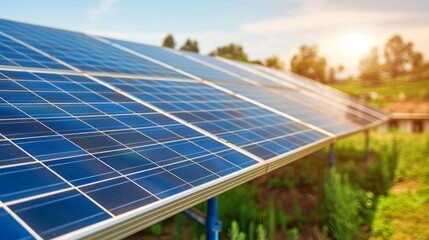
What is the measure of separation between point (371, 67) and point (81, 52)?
420ft

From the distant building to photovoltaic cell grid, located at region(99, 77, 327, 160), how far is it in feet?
114

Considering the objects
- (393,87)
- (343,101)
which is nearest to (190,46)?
(393,87)

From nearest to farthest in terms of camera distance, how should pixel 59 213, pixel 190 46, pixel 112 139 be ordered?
pixel 59 213 < pixel 112 139 < pixel 190 46

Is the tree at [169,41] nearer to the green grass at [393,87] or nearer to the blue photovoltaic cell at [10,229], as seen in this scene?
the green grass at [393,87]

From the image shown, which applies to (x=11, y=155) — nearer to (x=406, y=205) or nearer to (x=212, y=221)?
(x=212, y=221)

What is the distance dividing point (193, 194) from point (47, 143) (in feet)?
5.54

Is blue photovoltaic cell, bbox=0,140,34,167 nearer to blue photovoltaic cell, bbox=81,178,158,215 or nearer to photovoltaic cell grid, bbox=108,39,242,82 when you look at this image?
blue photovoltaic cell, bbox=81,178,158,215

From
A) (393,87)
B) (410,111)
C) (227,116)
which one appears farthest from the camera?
(393,87)

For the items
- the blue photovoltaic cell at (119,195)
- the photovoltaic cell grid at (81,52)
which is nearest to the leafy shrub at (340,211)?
the photovoltaic cell grid at (81,52)

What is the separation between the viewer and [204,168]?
479 cm

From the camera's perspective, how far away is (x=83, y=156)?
4.00m

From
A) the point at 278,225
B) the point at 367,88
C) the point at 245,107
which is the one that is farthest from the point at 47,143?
the point at 367,88

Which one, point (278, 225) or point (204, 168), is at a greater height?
point (204, 168)

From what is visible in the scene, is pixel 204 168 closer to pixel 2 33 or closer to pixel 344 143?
pixel 2 33
